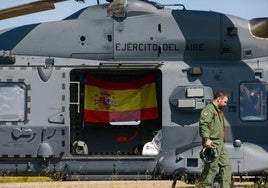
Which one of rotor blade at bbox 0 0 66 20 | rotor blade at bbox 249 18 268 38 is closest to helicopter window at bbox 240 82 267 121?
rotor blade at bbox 249 18 268 38

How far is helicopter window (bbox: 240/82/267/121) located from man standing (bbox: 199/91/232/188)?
6.81 feet

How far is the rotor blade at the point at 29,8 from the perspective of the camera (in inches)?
397

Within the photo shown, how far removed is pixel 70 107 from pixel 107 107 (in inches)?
28.9

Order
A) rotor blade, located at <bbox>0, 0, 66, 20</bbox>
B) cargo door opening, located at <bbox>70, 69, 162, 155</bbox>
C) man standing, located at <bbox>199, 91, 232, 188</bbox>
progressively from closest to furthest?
man standing, located at <bbox>199, 91, 232, 188</bbox>, rotor blade, located at <bbox>0, 0, 66, 20</bbox>, cargo door opening, located at <bbox>70, 69, 162, 155</bbox>

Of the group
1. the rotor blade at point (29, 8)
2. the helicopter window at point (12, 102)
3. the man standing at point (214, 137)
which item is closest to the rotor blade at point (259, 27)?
the man standing at point (214, 137)

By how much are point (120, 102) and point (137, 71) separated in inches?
27.6

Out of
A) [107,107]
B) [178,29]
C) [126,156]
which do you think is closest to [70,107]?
[107,107]

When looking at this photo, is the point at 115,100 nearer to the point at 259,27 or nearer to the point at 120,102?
the point at 120,102

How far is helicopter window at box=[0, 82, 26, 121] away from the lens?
1062 centimetres

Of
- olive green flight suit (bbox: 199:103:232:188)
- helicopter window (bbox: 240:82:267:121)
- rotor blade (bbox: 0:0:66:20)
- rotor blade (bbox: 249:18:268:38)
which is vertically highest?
rotor blade (bbox: 0:0:66:20)

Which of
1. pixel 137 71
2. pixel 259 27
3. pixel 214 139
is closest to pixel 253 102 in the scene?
pixel 259 27

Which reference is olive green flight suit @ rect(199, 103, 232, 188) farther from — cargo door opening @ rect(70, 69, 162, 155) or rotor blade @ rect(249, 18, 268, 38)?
cargo door opening @ rect(70, 69, 162, 155)

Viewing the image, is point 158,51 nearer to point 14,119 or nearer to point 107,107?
point 107,107

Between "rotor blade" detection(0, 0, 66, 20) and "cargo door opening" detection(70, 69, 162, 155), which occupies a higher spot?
"rotor blade" detection(0, 0, 66, 20)
